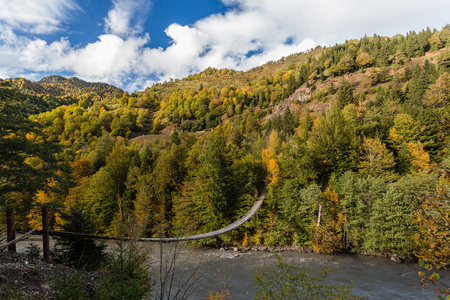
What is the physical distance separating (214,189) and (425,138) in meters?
25.2

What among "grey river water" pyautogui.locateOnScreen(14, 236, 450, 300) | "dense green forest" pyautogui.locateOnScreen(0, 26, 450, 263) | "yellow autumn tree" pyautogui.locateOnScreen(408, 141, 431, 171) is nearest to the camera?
"grey river water" pyautogui.locateOnScreen(14, 236, 450, 300)

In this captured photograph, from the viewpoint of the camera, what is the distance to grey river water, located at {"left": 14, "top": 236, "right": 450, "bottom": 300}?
12281 millimetres

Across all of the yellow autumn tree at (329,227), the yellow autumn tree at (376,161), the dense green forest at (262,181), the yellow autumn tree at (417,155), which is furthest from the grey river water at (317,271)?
the yellow autumn tree at (417,155)

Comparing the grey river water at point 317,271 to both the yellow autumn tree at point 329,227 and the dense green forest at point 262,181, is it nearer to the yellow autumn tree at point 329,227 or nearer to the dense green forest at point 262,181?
the yellow autumn tree at point 329,227

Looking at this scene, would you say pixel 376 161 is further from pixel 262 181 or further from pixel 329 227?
pixel 262 181

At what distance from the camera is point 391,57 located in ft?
203

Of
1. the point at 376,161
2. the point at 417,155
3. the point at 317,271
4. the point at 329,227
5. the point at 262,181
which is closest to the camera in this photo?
the point at 317,271

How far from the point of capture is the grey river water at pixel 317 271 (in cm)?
1228

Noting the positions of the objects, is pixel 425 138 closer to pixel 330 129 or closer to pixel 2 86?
pixel 330 129

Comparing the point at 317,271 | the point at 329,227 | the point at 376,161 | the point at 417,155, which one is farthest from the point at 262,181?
the point at 417,155

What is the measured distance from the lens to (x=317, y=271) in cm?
1549

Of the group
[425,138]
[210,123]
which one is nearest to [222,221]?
[425,138]

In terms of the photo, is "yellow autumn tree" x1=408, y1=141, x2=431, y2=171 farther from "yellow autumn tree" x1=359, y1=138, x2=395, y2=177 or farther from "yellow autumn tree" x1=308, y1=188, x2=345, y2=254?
"yellow autumn tree" x1=308, y1=188, x2=345, y2=254

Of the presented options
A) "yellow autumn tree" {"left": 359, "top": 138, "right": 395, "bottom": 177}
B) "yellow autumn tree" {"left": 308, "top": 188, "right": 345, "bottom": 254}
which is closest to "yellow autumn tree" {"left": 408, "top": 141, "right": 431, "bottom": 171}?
"yellow autumn tree" {"left": 359, "top": 138, "right": 395, "bottom": 177}
